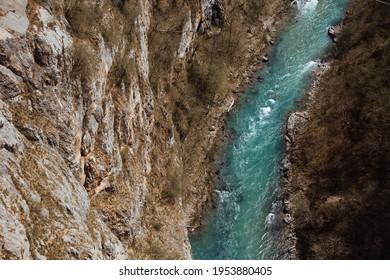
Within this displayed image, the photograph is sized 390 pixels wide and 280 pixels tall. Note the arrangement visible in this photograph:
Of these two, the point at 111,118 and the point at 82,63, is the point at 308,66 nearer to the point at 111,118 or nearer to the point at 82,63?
the point at 111,118

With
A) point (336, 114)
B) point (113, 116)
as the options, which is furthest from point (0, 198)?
point (336, 114)

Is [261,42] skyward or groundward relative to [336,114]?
skyward

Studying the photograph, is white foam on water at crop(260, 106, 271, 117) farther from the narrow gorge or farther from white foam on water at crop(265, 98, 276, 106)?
white foam on water at crop(265, 98, 276, 106)

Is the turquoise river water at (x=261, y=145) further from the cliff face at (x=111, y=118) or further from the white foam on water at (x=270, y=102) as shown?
the cliff face at (x=111, y=118)

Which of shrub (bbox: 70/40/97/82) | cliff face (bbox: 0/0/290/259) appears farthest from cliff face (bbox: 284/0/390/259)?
shrub (bbox: 70/40/97/82)
